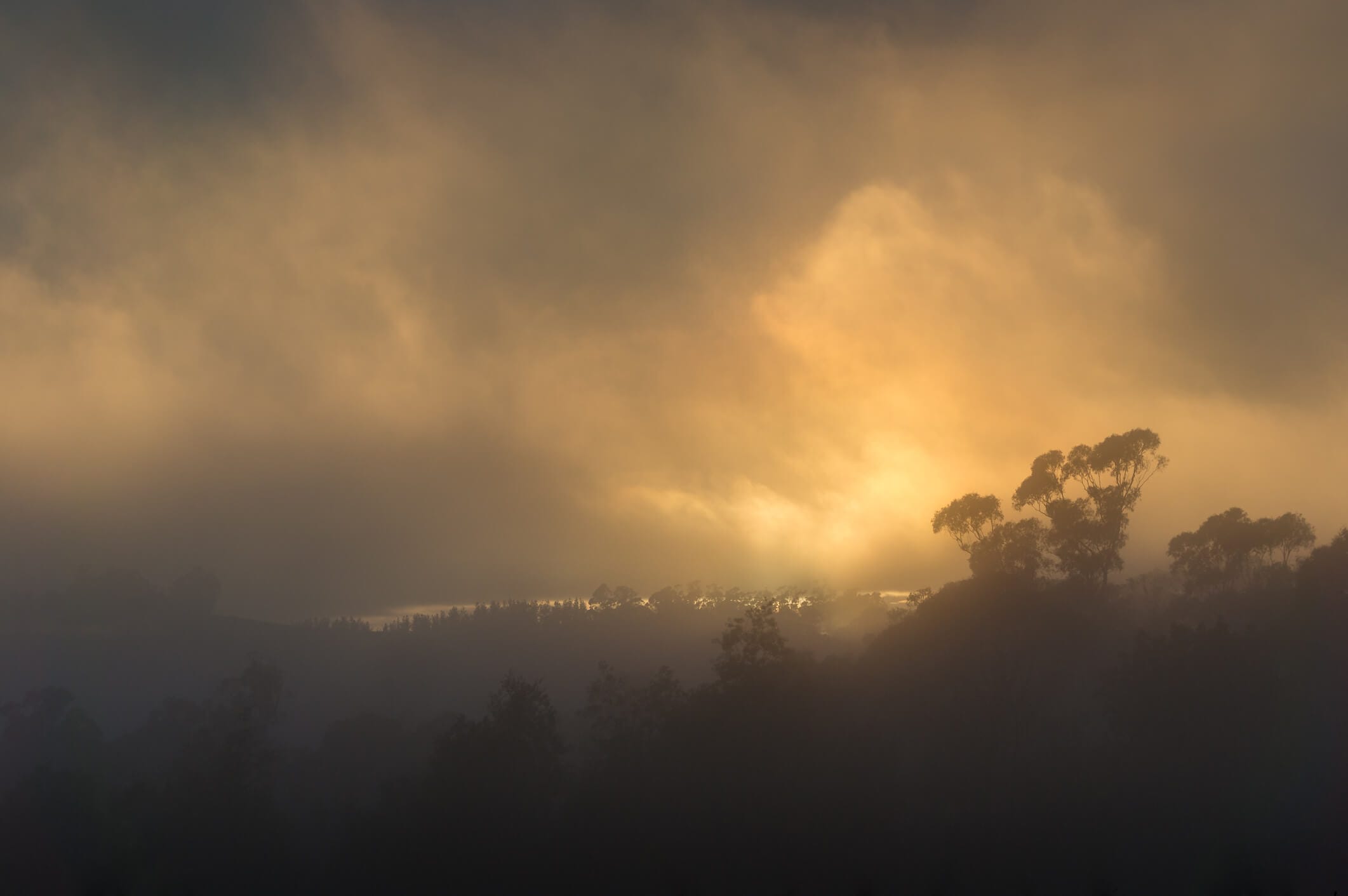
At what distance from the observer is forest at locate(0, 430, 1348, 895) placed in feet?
248

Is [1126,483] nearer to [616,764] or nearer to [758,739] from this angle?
[758,739]

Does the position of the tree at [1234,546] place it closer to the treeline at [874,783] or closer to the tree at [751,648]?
the treeline at [874,783]

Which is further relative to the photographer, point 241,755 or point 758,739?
point 241,755

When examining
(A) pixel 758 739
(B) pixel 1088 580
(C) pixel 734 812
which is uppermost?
(B) pixel 1088 580

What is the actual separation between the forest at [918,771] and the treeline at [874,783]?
10.6 inches

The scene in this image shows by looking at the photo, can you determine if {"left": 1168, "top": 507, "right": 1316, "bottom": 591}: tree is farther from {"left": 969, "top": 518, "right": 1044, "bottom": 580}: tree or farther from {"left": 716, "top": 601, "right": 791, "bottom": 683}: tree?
{"left": 716, "top": 601, "right": 791, "bottom": 683}: tree

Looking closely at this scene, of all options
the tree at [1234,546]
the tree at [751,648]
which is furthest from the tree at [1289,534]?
the tree at [751,648]

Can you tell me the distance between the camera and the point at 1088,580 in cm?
11500

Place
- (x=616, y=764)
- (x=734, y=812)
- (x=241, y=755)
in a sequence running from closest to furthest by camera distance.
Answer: (x=734, y=812) → (x=616, y=764) → (x=241, y=755)

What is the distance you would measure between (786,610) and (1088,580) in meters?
87.9

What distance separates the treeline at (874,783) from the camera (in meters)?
75.1

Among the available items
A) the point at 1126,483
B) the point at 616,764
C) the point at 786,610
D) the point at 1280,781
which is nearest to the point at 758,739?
the point at 616,764

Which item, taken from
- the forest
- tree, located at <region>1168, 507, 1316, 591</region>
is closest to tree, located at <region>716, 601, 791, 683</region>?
the forest

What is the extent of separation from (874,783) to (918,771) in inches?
276
